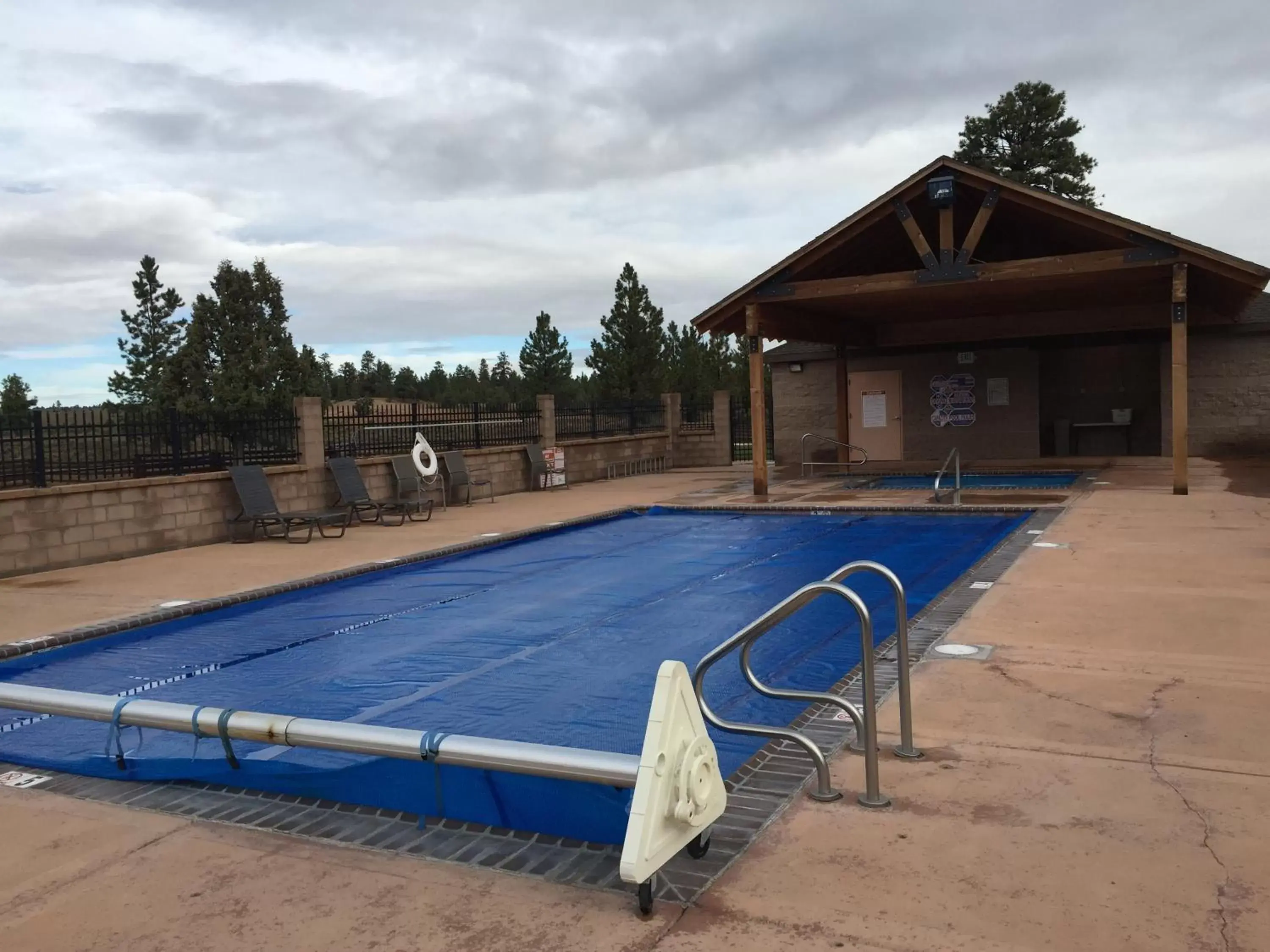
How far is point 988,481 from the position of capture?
16516 mm

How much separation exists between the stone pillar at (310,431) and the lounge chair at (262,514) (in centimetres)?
100

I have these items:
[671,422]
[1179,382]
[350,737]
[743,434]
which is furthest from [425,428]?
[350,737]

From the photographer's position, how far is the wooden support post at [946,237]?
13.6 metres

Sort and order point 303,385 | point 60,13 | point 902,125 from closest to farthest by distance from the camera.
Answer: point 60,13 → point 902,125 → point 303,385

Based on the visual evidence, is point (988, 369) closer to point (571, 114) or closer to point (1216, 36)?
point (1216, 36)

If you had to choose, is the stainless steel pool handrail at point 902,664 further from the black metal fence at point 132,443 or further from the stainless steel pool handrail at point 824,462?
the stainless steel pool handrail at point 824,462

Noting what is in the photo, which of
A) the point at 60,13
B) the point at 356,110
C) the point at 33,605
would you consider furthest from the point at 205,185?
the point at 33,605

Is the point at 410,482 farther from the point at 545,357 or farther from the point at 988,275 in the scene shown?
the point at 545,357

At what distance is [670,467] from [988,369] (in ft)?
24.7

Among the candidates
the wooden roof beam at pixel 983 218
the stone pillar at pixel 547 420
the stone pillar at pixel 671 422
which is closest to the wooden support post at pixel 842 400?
the stone pillar at pixel 671 422

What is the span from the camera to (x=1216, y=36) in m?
14.5

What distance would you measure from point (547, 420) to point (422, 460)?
4165 mm

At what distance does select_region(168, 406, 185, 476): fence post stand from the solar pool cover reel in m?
8.93

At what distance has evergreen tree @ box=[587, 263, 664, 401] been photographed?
148 ft
